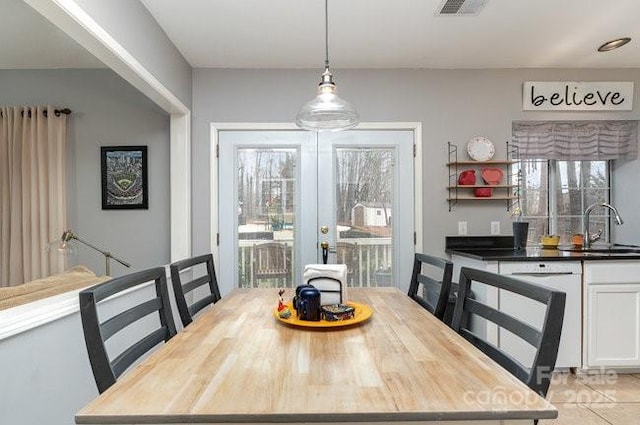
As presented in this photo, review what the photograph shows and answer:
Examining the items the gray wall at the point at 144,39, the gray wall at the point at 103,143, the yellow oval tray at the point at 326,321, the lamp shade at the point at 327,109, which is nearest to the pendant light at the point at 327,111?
the lamp shade at the point at 327,109

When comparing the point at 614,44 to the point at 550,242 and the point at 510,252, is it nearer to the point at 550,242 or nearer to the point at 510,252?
the point at 550,242

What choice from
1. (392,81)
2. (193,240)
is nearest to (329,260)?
(193,240)

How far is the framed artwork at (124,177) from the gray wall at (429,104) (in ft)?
1.76

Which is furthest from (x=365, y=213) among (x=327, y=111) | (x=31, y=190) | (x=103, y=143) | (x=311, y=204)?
(x=31, y=190)

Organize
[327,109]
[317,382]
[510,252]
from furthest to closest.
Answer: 1. [510,252]
2. [327,109]
3. [317,382]

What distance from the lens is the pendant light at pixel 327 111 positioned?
180 cm

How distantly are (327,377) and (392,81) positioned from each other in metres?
2.89

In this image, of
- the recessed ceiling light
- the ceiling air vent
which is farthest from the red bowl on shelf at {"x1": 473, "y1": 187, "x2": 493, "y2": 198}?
the ceiling air vent

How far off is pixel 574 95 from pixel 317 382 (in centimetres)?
355

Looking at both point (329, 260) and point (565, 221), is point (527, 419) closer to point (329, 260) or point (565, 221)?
point (329, 260)

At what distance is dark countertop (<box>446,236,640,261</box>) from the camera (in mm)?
2707

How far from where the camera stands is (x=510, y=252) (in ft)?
9.77

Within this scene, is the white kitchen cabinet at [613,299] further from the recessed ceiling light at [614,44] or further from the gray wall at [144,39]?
the gray wall at [144,39]

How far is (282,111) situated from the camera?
325 centimetres
